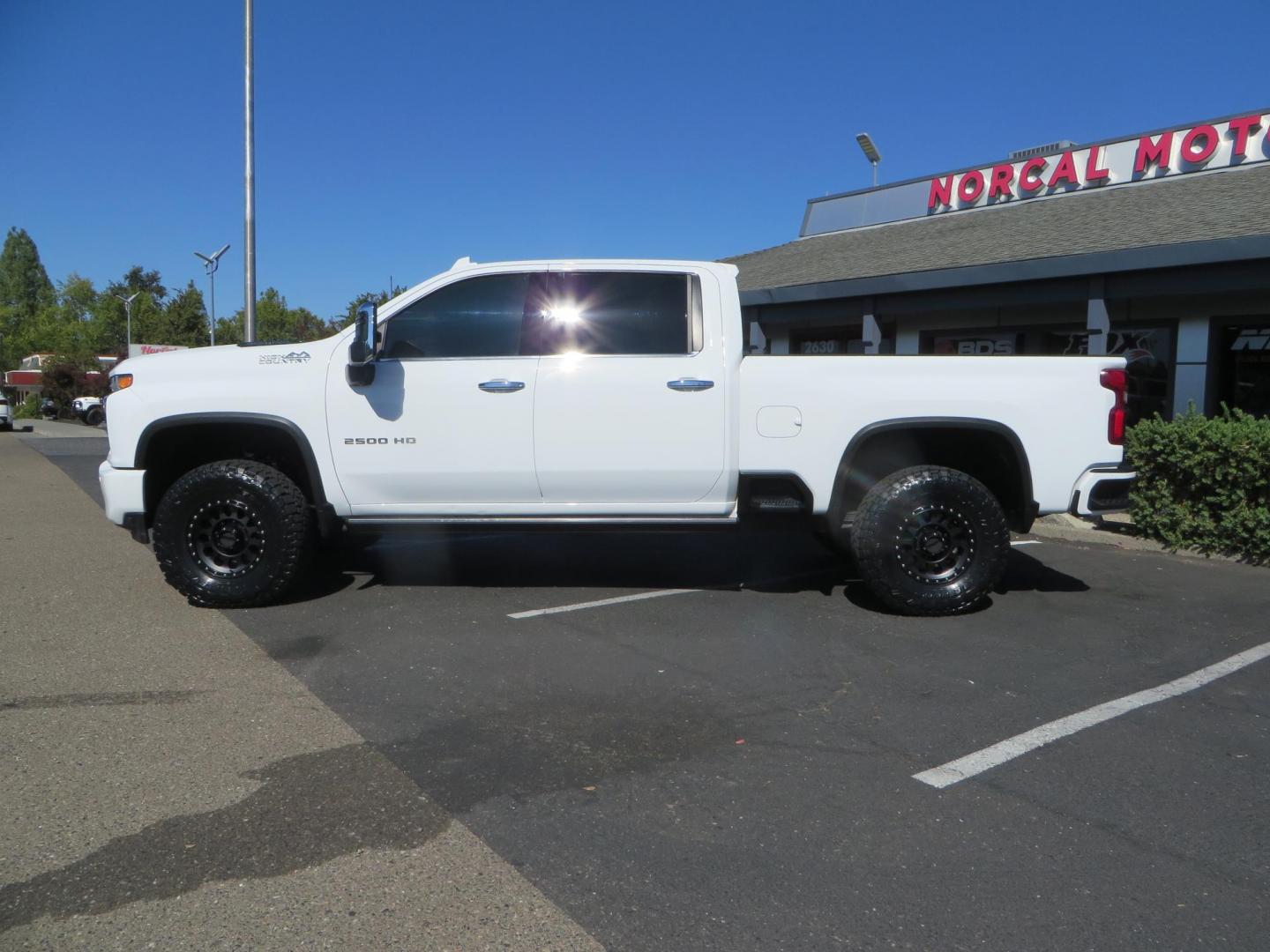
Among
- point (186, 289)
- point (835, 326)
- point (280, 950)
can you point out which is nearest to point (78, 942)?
point (280, 950)

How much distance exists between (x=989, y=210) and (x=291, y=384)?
13.8m

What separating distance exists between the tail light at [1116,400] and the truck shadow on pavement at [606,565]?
1406mm

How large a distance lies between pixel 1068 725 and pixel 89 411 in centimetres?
4838

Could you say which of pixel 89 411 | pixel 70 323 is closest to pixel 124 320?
pixel 70 323

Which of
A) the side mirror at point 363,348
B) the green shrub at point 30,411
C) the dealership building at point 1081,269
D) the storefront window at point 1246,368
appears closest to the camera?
the side mirror at point 363,348

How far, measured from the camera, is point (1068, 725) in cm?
427

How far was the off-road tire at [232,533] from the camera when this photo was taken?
596 centimetres

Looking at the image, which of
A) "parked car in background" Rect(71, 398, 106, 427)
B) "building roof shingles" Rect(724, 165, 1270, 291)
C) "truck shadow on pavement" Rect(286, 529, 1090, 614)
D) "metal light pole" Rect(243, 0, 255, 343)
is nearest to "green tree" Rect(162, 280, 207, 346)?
"parked car in background" Rect(71, 398, 106, 427)

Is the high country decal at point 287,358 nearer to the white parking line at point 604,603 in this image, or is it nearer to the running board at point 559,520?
the running board at point 559,520

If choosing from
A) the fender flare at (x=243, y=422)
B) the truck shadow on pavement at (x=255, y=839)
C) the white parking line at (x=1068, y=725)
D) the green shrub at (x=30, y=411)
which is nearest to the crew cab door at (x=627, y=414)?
the fender flare at (x=243, y=422)

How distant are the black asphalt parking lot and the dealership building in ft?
18.8

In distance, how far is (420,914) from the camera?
277cm

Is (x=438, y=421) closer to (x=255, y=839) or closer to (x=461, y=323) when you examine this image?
(x=461, y=323)

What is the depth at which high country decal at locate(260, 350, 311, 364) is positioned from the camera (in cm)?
605
